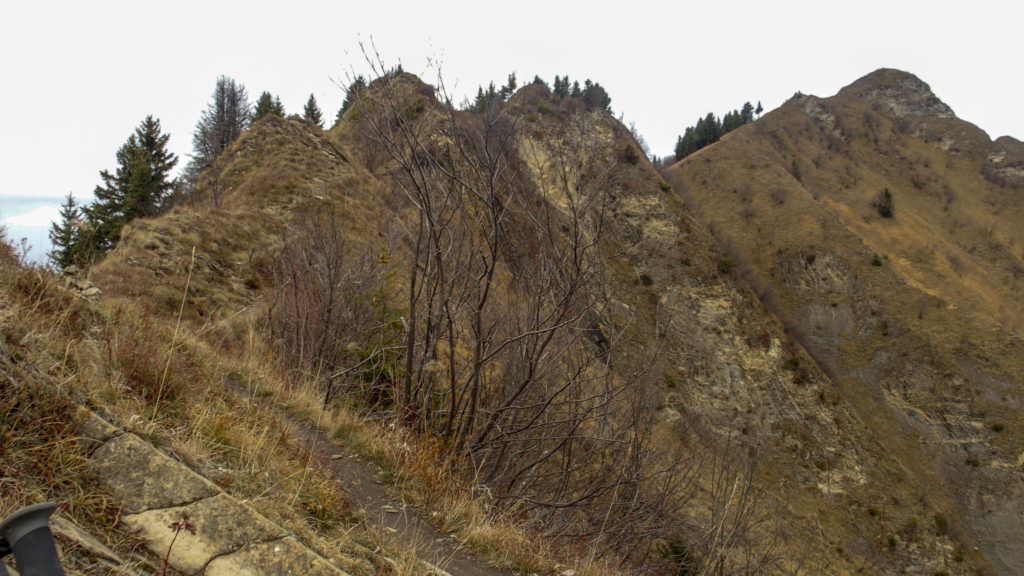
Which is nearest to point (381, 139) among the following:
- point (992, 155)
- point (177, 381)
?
point (177, 381)

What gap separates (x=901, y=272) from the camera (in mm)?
41594

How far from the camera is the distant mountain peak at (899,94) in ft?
224

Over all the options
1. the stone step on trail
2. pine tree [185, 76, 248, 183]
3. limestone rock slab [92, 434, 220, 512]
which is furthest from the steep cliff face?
pine tree [185, 76, 248, 183]

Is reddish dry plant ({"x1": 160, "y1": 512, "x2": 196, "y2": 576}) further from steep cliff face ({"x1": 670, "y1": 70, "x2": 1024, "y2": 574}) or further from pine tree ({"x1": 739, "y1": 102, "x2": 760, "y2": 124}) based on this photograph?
pine tree ({"x1": 739, "y1": 102, "x2": 760, "y2": 124})

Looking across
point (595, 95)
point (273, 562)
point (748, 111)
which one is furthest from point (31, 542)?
point (748, 111)

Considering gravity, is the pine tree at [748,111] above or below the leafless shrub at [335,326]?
above

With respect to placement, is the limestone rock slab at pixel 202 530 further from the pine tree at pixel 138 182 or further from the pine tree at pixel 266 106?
the pine tree at pixel 266 106

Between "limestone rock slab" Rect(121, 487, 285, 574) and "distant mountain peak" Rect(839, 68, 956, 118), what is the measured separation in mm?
90532

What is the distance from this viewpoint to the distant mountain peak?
224 feet

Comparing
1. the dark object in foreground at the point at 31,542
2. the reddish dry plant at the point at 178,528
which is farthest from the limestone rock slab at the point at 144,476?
the dark object in foreground at the point at 31,542

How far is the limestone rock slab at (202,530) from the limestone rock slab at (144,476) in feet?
0.17

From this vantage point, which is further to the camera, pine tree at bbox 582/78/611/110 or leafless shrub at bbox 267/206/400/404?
pine tree at bbox 582/78/611/110

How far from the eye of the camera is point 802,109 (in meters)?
65.4

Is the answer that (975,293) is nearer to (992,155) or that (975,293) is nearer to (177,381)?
(992,155)
